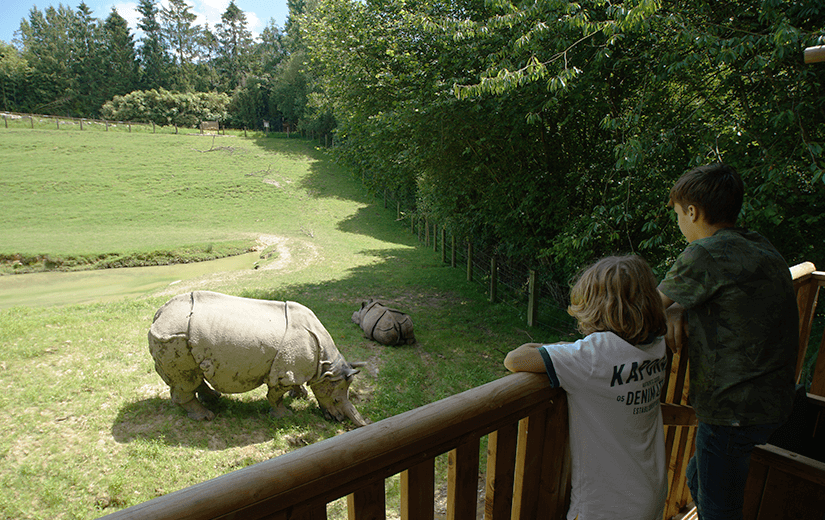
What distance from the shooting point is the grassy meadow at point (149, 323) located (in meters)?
4.56

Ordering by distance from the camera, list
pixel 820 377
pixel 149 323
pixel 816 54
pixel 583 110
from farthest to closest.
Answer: pixel 149 323 < pixel 583 110 < pixel 820 377 < pixel 816 54

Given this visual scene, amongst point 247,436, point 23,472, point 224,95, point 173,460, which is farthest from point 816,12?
point 224,95

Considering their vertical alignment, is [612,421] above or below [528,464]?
above

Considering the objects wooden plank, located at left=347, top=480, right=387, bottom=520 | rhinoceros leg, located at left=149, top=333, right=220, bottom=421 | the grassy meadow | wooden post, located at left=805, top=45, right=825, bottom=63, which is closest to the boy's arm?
wooden plank, located at left=347, top=480, right=387, bottom=520

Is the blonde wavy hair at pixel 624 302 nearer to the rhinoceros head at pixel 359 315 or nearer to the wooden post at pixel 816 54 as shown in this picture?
the wooden post at pixel 816 54

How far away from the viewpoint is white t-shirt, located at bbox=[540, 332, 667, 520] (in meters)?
1.46

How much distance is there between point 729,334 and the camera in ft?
5.49

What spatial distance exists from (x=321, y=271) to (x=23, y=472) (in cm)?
1106

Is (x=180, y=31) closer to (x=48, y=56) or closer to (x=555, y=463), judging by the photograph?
(x=48, y=56)

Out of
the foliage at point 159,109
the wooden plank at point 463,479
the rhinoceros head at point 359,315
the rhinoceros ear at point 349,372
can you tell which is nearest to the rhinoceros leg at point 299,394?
the rhinoceros ear at point 349,372

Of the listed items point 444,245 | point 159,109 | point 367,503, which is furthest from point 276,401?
point 159,109

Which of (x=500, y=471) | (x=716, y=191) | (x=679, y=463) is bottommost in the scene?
(x=679, y=463)

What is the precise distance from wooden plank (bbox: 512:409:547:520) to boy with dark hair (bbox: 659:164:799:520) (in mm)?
722

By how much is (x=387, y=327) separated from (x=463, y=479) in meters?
6.95
